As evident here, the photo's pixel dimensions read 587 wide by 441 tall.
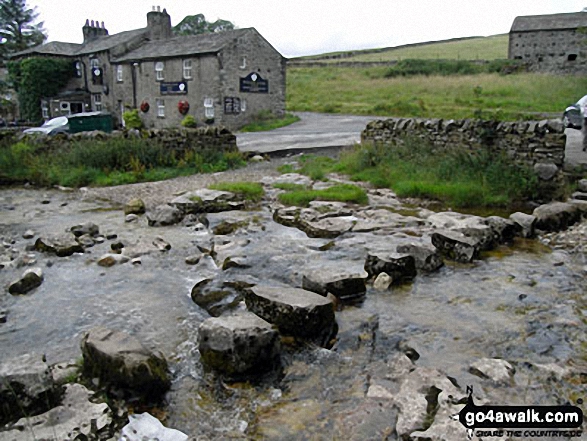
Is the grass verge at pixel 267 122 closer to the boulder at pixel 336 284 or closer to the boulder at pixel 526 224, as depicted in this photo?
the boulder at pixel 526 224

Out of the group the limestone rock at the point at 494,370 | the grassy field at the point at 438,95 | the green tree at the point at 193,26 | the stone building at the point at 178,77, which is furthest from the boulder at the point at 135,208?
the green tree at the point at 193,26

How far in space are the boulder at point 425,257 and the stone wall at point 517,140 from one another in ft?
16.3

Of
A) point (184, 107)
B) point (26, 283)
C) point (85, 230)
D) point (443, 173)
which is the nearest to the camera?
point (26, 283)

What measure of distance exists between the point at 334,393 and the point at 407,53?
74961 mm

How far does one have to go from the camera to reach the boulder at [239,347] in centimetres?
457

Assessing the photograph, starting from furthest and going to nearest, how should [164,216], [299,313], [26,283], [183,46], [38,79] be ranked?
1. [38,79]
2. [183,46]
3. [164,216]
4. [26,283]
5. [299,313]

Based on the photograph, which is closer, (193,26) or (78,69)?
(78,69)

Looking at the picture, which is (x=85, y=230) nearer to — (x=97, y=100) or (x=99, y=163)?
(x=99, y=163)

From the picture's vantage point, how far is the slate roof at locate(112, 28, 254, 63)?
101 feet

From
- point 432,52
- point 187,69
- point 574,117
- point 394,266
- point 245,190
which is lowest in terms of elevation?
point 394,266

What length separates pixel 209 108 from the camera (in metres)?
31.1

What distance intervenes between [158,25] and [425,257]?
36606 mm

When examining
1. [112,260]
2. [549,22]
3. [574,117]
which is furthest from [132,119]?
[549,22]

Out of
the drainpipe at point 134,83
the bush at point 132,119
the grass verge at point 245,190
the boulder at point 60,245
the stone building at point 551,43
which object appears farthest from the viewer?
the stone building at point 551,43
